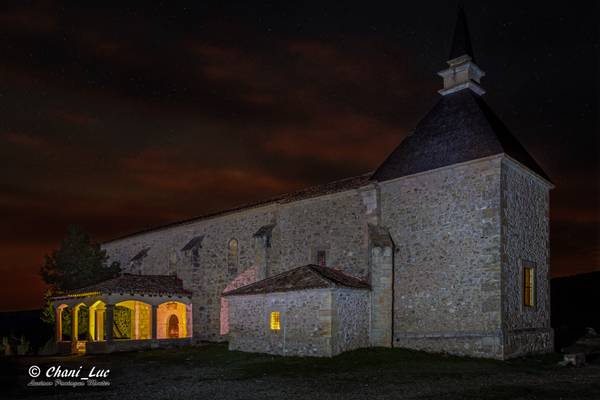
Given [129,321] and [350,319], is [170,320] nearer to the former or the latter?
[129,321]

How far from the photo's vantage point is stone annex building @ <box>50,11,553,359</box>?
19484 millimetres

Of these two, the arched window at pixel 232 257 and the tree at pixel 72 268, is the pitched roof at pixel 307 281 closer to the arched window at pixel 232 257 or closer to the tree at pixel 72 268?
the arched window at pixel 232 257

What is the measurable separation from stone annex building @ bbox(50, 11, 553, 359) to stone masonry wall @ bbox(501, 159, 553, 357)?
0.24 ft

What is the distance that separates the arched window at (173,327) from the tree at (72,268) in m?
9.14

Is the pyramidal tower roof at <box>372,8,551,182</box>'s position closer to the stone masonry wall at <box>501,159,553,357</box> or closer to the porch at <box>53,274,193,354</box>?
the stone masonry wall at <box>501,159,553,357</box>

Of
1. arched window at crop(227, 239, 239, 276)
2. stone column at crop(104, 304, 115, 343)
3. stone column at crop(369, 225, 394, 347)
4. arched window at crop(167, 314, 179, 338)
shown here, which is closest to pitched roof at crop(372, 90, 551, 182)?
stone column at crop(369, 225, 394, 347)

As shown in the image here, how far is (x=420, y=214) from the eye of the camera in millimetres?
21656

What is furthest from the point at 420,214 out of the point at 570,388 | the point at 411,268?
the point at 570,388

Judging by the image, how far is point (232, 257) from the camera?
30438mm

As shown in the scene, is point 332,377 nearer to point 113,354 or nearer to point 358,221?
point 358,221

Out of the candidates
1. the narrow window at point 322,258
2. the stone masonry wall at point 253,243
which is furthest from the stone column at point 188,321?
the narrow window at point 322,258

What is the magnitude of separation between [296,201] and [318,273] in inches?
240

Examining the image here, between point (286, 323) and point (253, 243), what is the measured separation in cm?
884

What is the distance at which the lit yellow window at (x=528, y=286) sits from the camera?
2080 cm
